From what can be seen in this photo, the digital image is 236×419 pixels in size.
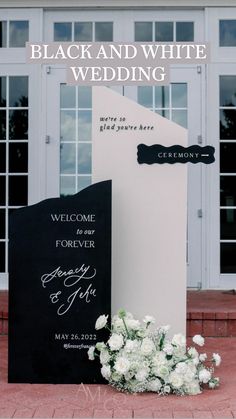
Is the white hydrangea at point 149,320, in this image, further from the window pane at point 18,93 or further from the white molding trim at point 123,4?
the white molding trim at point 123,4

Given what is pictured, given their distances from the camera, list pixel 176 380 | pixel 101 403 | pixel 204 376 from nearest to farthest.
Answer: pixel 101 403 < pixel 176 380 < pixel 204 376

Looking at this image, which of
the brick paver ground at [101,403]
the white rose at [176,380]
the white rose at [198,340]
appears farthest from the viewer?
the white rose at [198,340]

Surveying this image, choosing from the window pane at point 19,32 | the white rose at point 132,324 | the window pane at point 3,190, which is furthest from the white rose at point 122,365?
the window pane at point 19,32

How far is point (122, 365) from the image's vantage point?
3947 mm

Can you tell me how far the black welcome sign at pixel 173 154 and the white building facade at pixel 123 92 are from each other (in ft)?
8.35

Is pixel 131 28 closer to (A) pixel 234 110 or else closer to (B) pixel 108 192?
(A) pixel 234 110

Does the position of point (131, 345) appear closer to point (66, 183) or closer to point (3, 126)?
point (66, 183)

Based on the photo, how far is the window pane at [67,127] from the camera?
6945 millimetres

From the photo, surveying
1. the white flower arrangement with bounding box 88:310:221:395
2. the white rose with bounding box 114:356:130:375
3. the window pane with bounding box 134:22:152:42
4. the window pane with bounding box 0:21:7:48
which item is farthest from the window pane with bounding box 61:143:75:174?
the white rose with bounding box 114:356:130:375

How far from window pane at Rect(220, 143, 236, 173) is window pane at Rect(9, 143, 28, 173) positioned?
209cm

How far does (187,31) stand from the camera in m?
6.97

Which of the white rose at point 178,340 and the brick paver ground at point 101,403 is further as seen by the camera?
the white rose at point 178,340

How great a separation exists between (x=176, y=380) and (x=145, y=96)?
3791 millimetres

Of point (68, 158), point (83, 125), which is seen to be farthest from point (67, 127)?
point (68, 158)
